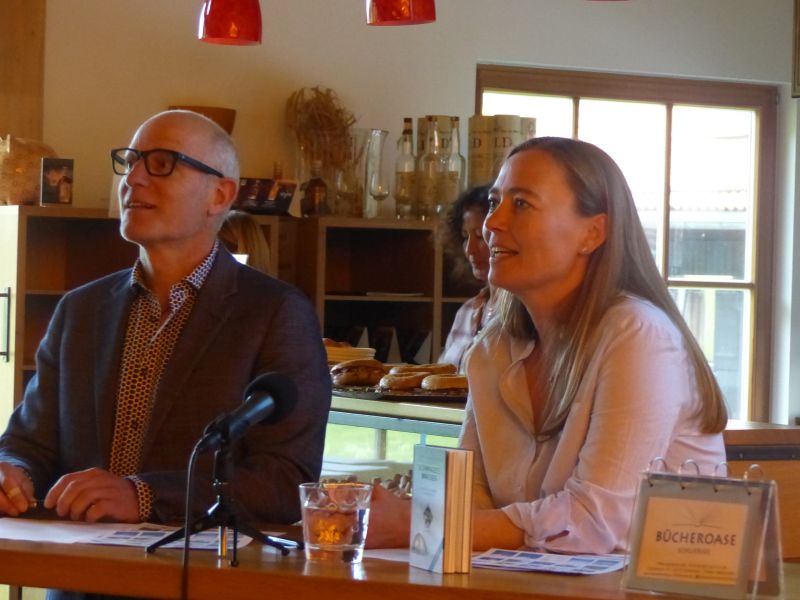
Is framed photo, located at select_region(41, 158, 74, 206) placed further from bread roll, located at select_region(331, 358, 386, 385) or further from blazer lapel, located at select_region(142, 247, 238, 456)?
blazer lapel, located at select_region(142, 247, 238, 456)

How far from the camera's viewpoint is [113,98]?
562cm

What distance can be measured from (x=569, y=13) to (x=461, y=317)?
1.78 meters

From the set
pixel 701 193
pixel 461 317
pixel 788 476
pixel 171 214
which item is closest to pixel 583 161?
pixel 171 214

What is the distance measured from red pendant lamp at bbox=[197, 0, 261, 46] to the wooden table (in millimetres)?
2060

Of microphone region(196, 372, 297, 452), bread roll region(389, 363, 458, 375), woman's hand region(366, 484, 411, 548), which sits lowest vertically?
woman's hand region(366, 484, 411, 548)

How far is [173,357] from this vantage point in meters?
2.31

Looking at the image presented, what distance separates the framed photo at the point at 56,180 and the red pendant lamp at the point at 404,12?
2213 mm

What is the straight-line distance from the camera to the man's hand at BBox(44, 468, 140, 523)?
2.05m

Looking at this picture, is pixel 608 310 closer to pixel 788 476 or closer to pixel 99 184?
pixel 788 476

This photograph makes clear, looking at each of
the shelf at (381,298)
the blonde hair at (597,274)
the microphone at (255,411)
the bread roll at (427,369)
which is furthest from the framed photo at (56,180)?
the microphone at (255,411)

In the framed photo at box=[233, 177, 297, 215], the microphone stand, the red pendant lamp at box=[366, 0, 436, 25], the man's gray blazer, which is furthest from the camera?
the framed photo at box=[233, 177, 297, 215]

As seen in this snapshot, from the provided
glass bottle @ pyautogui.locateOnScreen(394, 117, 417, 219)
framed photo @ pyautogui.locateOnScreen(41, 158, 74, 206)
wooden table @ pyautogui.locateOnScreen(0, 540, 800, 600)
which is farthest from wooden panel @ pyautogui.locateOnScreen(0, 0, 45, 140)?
wooden table @ pyautogui.locateOnScreen(0, 540, 800, 600)

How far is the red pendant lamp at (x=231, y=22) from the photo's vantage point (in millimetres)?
3615

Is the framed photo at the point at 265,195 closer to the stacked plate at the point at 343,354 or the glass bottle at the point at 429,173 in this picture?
the glass bottle at the point at 429,173
